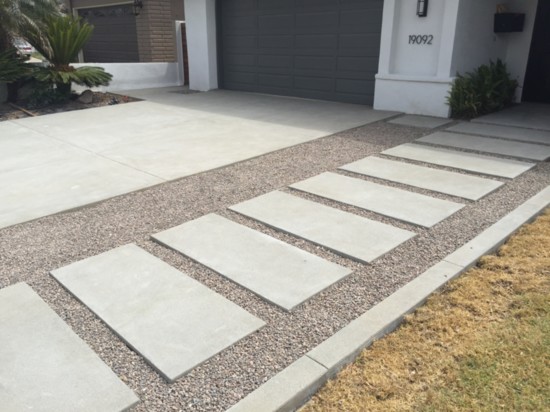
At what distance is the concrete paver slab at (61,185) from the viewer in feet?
15.1

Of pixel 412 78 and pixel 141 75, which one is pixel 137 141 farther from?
pixel 141 75

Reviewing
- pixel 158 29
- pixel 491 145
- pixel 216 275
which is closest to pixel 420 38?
pixel 491 145

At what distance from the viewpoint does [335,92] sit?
10.3 meters

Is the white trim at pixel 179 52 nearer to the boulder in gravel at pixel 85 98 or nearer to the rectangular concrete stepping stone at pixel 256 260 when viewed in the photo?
the boulder in gravel at pixel 85 98

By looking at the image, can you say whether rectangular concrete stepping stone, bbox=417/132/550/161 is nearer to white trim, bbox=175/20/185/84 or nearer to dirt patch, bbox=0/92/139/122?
dirt patch, bbox=0/92/139/122

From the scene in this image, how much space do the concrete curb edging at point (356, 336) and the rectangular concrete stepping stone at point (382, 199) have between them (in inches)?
21.3

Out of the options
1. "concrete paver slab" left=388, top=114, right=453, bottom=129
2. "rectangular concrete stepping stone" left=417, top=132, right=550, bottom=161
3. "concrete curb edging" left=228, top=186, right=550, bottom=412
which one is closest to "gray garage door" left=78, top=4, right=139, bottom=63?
"concrete paver slab" left=388, top=114, right=453, bottom=129

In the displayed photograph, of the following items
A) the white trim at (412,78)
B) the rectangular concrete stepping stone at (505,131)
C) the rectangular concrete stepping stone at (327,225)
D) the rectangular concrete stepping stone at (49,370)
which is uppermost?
the white trim at (412,78)

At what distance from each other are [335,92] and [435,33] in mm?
2583

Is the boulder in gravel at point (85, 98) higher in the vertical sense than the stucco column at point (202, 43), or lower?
lower

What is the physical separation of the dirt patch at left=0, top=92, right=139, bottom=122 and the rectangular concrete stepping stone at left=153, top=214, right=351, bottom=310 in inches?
296

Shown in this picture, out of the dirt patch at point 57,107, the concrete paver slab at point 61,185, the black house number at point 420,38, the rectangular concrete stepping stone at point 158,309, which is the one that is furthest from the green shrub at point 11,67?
the rectangular concrete stepping stone at point 158,309

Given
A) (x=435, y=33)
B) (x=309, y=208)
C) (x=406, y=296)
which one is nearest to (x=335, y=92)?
(x=435, y=33)

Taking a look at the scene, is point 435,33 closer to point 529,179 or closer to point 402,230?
point 529,179
